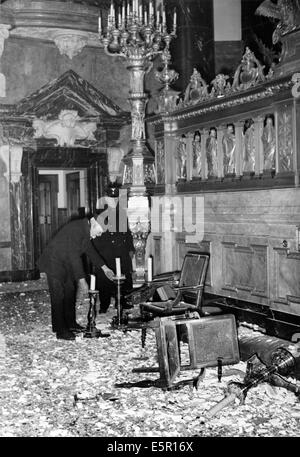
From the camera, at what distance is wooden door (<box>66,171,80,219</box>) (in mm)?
12820

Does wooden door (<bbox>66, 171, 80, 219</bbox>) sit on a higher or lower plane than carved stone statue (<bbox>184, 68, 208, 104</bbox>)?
lower

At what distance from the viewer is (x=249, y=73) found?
662cm

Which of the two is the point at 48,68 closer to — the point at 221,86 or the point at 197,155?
the point at 197,155

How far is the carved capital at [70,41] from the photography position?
11094 mm

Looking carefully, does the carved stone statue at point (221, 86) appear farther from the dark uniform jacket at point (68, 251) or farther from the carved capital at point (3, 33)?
the carved capital at point (3, 33)

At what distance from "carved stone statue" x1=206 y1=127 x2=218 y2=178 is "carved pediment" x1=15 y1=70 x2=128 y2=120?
4.64 meters

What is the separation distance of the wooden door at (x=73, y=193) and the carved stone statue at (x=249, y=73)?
6558 mm

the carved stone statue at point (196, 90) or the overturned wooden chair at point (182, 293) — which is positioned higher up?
the carved stone statue at point (196, 90)

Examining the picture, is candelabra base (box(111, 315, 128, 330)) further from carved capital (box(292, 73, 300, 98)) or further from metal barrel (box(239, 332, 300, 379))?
carved capital (box(292, 73, 300, 98))

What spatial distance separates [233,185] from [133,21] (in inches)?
107

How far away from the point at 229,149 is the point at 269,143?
0.79 metres

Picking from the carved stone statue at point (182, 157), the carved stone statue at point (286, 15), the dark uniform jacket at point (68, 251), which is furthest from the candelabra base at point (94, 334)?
the carved stone statue at point (286, 15)

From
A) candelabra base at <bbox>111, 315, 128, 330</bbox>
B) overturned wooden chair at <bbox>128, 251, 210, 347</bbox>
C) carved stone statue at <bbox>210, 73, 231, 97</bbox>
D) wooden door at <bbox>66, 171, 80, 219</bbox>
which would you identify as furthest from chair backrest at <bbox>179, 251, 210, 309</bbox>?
wooden door at <bbox>66, 171, 80, 219</bbox>
